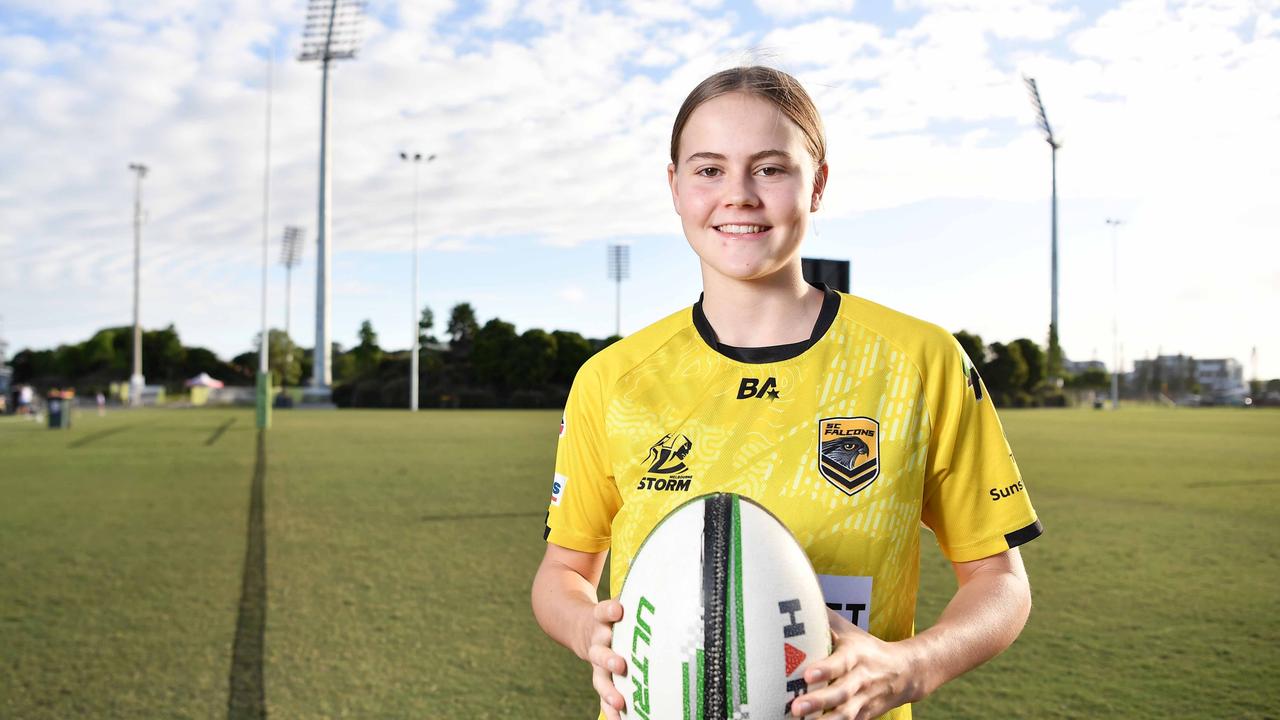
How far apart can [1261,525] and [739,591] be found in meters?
10.1

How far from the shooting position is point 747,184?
1.53m

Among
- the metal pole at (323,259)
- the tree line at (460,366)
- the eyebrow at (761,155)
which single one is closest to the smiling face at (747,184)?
the eyebrow at (761,155)

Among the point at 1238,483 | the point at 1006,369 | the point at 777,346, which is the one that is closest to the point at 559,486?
the point at 777,346

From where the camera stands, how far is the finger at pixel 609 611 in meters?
1.45

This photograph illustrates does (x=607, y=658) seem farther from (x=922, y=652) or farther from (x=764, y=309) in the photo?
(x=764, y=309)

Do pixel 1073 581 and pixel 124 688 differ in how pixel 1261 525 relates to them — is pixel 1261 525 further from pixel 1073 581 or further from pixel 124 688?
pixel 124 688

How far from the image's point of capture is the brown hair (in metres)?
1.57

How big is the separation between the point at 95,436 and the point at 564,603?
23.5 meters

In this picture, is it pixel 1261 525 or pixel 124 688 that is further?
pixel 1261 525

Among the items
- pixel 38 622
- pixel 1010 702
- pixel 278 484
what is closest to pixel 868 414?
pixel 1010 702

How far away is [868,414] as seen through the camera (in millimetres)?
1579

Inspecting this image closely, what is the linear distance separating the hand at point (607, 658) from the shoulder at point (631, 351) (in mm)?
467

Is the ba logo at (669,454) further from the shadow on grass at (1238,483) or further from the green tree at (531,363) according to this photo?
the green tree at (531,363)

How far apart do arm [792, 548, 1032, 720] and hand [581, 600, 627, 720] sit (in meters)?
0.29
